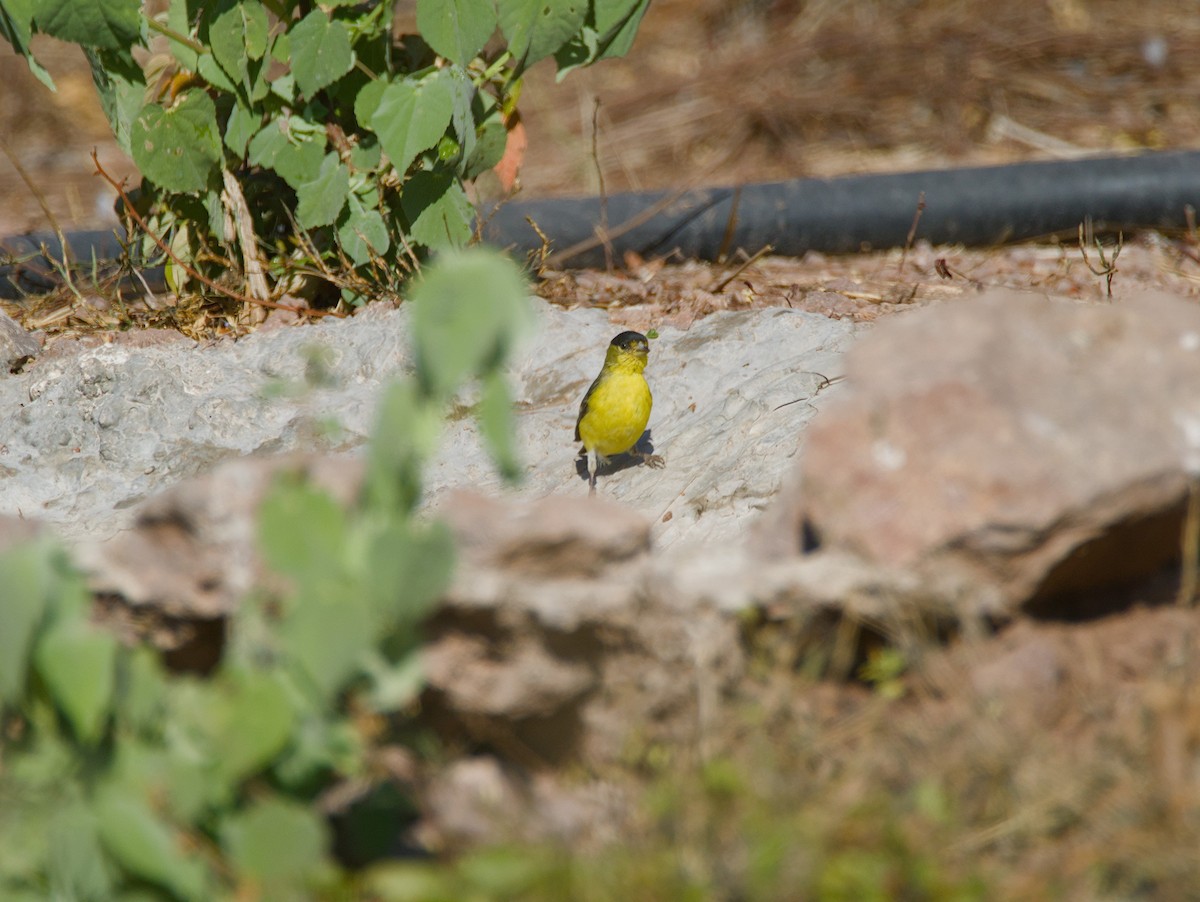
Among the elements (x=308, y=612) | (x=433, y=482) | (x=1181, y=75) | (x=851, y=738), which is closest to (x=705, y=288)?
(x=433, y=482)

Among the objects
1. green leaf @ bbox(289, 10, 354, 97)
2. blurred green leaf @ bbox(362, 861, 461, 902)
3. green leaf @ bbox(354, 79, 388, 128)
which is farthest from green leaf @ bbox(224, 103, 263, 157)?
blurred green leaf @ bbox(362, 861, 461, 902)

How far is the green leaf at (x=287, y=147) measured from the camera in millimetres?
4867

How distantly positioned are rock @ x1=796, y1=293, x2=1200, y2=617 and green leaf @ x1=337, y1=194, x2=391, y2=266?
2912mm

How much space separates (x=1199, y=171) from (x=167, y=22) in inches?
190

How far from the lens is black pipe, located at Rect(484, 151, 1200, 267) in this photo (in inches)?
243

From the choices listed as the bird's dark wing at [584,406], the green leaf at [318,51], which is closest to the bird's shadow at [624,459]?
the bird's dark wing at [584,406]

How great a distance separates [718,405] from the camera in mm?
4609

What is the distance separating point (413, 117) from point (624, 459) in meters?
1.47

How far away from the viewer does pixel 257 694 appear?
6.67 feet

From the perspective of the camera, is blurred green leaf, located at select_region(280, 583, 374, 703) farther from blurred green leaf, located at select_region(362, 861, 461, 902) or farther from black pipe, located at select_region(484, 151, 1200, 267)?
black pipe, located at select_region(484, 151, 1200, 267)

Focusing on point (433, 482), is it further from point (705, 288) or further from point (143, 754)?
point (143, 754)

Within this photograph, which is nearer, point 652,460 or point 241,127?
point 652,460

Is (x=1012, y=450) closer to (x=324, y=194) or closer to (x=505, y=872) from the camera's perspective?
(x=505, y=872)

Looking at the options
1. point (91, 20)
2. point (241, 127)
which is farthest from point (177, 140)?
point (91, 20)
